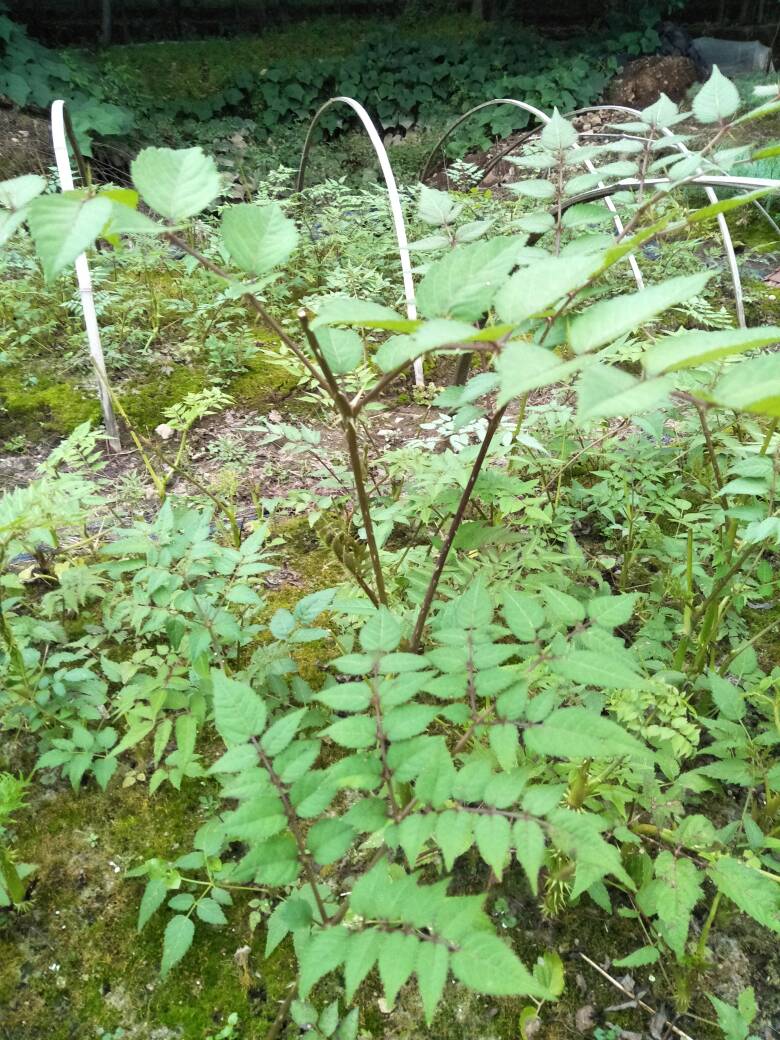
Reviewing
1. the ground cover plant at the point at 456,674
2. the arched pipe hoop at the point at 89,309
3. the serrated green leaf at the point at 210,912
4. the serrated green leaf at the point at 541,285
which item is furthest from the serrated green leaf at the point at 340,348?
the arched pipe hoop at the point at 89,309

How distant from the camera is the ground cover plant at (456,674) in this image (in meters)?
0.77

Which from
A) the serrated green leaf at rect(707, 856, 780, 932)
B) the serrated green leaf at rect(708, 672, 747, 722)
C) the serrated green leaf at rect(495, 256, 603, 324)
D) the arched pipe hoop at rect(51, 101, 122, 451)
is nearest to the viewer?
the serrated green leaf at rect(495, 256, 603, 324)

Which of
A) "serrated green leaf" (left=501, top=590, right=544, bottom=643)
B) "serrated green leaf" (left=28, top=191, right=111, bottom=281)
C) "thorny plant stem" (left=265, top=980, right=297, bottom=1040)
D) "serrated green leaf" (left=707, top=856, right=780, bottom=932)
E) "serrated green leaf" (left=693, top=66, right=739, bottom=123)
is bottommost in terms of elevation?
"thorny plant stem" (left=265, top=980, right=297, bottom=1040)

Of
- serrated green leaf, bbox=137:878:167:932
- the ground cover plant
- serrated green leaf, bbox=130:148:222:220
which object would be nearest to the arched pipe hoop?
the ground cover plant

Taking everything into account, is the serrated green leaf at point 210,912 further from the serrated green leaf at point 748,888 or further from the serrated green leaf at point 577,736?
the serrated green leaf at point 748,888

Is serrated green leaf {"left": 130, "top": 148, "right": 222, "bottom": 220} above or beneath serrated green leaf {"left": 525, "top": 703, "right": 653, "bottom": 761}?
above

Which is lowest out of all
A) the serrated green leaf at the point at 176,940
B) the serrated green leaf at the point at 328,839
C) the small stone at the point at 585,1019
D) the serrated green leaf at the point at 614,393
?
the small stone at the point at 585,1019

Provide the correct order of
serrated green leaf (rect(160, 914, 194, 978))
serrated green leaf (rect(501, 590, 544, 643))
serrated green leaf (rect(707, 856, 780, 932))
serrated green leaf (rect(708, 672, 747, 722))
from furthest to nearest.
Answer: serrated green leaf (rect(708, 672, 747, 722)) → serrated green leaf (rect(160, 914, 194, 978)) → serrated green leaf (rect(707, 856, 780, 932)) → serrated green leaf (rect(501, 590, 544, 643))

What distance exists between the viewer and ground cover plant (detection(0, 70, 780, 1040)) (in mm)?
774

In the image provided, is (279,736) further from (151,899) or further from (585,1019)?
(585,1019)

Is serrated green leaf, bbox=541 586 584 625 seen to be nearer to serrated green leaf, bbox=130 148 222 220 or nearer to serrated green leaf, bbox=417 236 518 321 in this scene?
serrated green leaf, bbox=417 236 518 321

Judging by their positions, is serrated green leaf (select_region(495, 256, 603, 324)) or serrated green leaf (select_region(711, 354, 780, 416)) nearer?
serrated green leaf (select_region(711, 354, 780, 416))

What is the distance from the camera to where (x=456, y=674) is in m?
1.09

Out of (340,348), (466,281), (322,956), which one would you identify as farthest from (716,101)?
(322,956)
